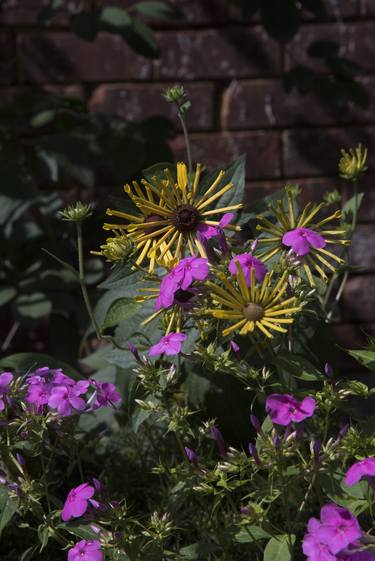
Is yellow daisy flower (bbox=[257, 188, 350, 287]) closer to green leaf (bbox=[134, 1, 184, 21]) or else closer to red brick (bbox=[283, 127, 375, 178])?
green leaf (bbox=[134, 1, 184, 21])

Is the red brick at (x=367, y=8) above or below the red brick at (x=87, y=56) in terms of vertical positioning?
above

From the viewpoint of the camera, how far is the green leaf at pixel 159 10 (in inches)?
73.8

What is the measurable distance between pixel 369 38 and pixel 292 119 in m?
0.24

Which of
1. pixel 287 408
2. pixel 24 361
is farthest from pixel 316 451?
pixel 24 361

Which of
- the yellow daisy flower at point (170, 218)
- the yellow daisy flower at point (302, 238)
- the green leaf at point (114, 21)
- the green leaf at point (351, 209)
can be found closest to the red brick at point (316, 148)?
the green leaf at point (114, 21)

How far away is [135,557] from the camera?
96cm

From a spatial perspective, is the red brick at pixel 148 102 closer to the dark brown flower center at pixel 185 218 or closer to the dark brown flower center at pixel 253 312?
the dark brown flower center at pixel 185 218

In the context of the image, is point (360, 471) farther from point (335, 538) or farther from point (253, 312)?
point (253, 312)

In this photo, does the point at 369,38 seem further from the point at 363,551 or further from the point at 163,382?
the point at 363,551

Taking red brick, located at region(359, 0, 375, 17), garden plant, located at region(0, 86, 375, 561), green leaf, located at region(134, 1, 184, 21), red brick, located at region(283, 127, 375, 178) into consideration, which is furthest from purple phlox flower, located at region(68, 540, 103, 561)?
red brick, located at region(359, 0, 375, 17)

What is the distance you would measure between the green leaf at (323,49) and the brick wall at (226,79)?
164mm

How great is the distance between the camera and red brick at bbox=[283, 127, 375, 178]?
212 centimetres

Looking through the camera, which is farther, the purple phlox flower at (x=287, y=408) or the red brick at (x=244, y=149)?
the red brick at (x=244, y=149)

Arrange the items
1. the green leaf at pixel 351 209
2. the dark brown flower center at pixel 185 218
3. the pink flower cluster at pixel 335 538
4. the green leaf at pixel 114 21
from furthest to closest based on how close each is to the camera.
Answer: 1. the green leaf at pixel 114 21
2. the green leaf at pixel 351 209
3. the dark brown flower center at pixel 185 218
4. the pink flower cluster at pixel 335 538
